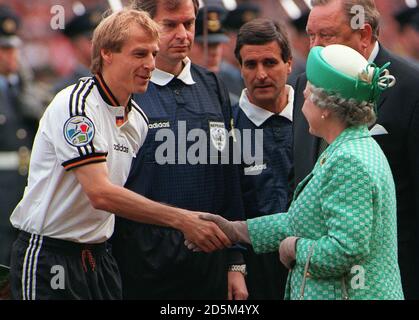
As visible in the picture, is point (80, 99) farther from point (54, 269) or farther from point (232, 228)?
point (232, 228)

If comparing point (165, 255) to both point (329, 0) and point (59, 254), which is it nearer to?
point (59, 254)

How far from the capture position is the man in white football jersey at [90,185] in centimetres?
532

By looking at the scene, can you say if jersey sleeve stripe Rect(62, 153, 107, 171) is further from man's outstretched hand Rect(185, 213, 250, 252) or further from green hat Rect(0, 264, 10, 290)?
green hat Rect(0, 264, 10, 290)

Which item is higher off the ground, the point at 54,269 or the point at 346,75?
the point at 346,75

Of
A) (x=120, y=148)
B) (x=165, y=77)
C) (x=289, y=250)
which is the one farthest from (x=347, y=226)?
(x=165, y=77)

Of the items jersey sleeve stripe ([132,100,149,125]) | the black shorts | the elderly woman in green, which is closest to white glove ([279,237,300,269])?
the elderly woman in green

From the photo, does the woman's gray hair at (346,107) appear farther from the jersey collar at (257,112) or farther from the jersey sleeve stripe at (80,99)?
the jersey collar at (257,112)

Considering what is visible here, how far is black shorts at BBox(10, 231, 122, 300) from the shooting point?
5.40 metres

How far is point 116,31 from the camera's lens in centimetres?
556

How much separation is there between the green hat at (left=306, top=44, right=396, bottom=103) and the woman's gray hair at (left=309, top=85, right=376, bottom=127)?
0.06 ft

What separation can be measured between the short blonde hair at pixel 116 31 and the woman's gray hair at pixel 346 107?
1.05 metres

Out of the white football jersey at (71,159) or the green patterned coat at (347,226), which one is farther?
the white football jersey at (71,159)

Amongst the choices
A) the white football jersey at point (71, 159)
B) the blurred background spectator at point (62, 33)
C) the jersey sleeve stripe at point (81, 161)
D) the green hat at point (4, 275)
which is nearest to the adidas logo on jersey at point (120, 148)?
the white football jersey at point (71, 159)

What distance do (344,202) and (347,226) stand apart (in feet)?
0.30
